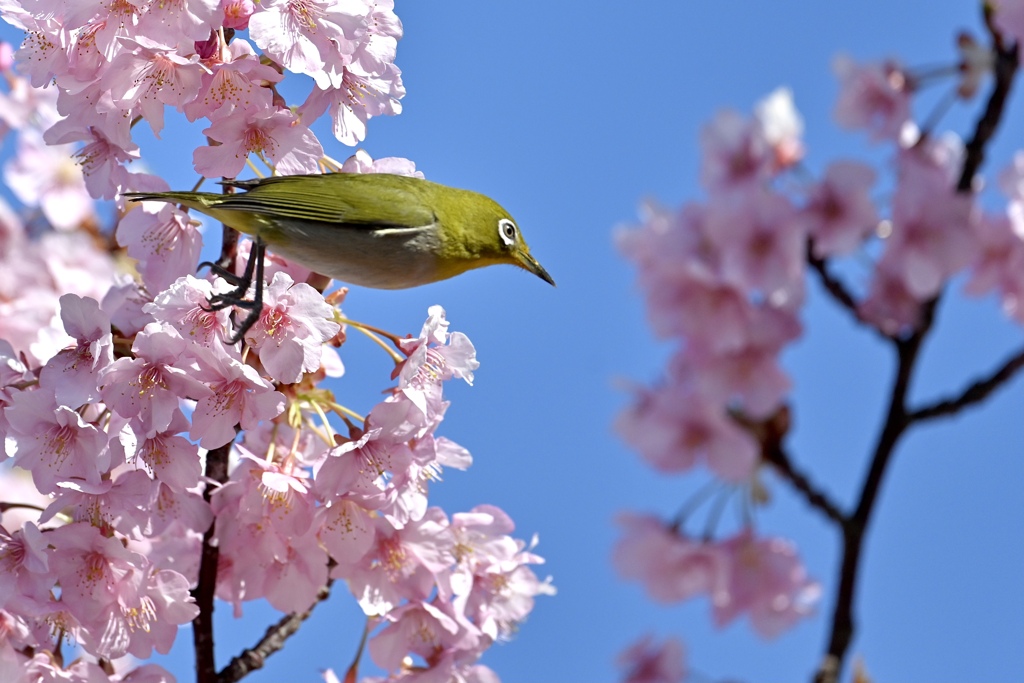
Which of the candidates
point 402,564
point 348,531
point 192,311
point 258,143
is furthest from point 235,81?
point 402,564

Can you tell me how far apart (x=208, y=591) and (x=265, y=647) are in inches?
9.0

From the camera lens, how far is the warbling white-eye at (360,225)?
2938 mm

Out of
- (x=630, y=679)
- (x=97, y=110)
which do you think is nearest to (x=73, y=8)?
(x=97, y=110)

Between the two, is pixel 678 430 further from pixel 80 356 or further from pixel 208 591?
pixel 80 356

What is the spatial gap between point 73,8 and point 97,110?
0.29 meters

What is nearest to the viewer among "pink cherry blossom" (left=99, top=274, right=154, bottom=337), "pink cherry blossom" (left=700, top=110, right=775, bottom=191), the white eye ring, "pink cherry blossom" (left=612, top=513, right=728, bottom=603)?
"pink cherry blossom" (left=99, top=274, right=154, bottom=337)

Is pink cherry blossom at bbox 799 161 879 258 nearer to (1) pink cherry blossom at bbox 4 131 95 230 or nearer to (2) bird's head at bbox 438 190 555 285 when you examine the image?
(2) bird's head at bbox 438 190 555 285

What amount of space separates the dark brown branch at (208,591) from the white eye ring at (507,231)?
132 centimetres

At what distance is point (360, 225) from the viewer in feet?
10.4

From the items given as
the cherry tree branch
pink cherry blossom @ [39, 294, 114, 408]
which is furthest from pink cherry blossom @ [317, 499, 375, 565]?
the cherry tree branch

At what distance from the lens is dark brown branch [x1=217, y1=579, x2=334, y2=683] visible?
2910 mm

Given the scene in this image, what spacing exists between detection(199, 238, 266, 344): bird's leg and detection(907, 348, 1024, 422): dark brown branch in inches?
74.6

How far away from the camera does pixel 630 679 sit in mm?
5145

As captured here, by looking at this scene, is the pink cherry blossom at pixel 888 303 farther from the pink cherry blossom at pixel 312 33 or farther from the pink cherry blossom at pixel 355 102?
the pink cherry blossom at pixel 312 33
